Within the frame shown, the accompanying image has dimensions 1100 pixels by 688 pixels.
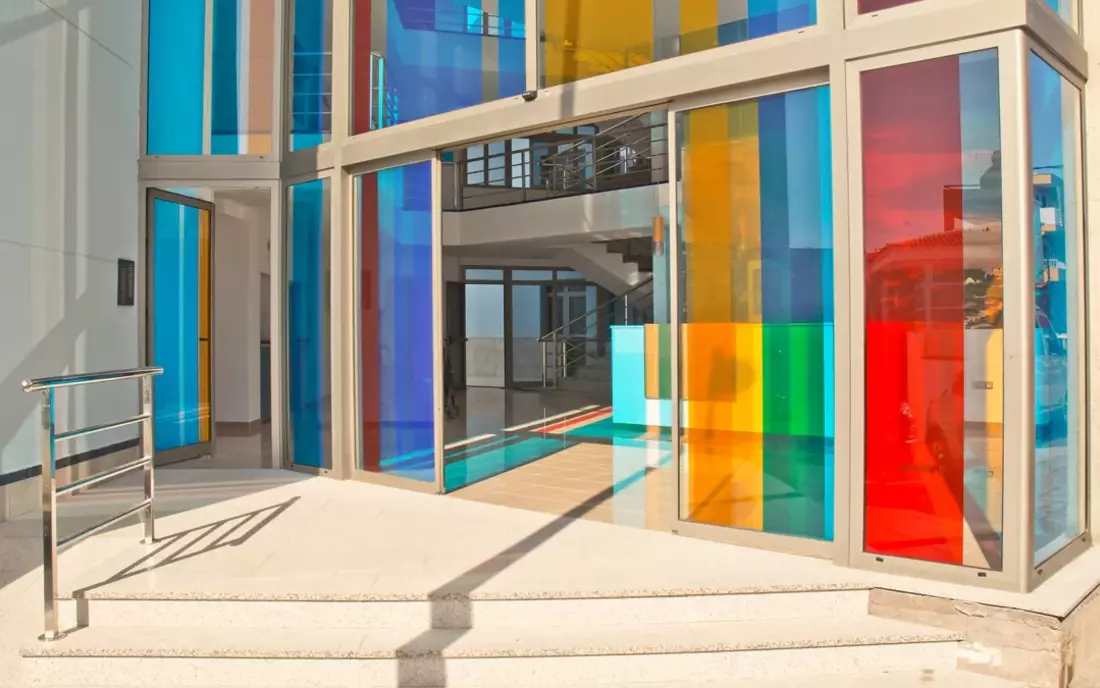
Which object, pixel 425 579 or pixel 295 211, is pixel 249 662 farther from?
pixel 295 211

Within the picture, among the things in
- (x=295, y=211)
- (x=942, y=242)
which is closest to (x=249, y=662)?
(x=942, y=242)

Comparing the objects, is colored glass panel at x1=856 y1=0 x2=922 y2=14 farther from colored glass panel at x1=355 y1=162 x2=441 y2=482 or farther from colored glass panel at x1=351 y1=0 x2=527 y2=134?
colored glass panel at x1=355 y1=162 x2=441 y2=482

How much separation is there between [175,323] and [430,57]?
3427 mm

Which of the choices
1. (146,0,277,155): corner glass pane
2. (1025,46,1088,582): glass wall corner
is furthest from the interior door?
(1025,46,1088,582): glass wall corner

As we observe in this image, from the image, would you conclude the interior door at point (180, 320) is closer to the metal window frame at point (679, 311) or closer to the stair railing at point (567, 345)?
the metal window frame at point (679, 311)

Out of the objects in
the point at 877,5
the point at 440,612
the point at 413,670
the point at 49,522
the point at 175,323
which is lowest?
the point at 413,670

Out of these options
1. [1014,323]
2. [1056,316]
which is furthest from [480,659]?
[1056,316]

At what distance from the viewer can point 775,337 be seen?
412 centimetres

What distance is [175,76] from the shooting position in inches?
261

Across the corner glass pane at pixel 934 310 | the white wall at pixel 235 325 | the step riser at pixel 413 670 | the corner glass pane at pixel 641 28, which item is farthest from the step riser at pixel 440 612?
the white wall at pixel 235 325

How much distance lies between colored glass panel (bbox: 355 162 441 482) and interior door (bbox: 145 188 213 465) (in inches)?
80.4

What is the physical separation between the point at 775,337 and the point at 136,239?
17.6 ft

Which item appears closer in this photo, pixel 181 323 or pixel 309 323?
pixel 309 323

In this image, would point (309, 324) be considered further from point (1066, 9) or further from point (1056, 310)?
point (1066, 9)
